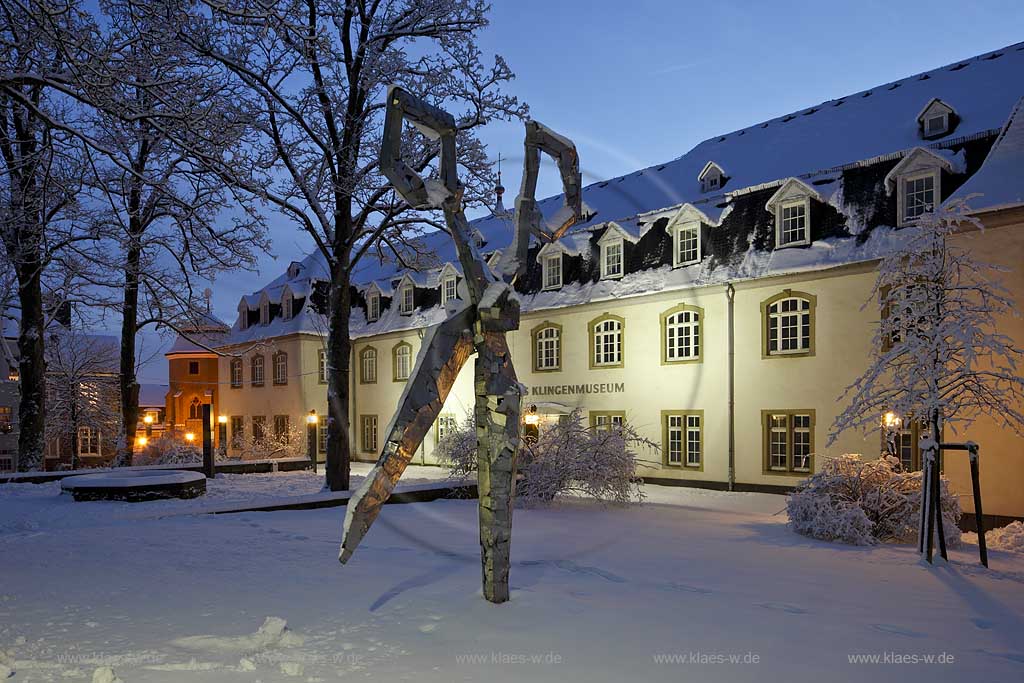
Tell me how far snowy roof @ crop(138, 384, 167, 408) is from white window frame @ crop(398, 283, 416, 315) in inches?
1314

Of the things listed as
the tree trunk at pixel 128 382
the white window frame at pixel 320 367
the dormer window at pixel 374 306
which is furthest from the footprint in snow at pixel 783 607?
the white window frame at pixel 320 367

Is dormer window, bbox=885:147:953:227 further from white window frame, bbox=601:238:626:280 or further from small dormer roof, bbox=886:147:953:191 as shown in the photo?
white window frame, bbox=601:238:626:280

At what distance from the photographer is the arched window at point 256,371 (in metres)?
37.8

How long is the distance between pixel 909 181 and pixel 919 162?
1.63 ft

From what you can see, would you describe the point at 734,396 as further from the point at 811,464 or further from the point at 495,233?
the point at 495,233

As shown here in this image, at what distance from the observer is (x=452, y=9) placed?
17.1 m

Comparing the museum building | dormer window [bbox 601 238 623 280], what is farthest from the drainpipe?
dormer window [bbox 601 238 623 280]

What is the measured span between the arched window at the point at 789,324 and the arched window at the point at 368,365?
758 inches

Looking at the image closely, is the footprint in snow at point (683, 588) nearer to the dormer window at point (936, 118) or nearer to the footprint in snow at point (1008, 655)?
the footprint in snow at point (1008, 655)

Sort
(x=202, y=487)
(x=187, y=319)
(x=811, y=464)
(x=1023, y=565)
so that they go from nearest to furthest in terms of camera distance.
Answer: (x=1023, y=565), (x=202, y=487), (x=811, y=464), (x=187, y=319)

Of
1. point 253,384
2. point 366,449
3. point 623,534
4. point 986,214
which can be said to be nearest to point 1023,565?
point 623,534

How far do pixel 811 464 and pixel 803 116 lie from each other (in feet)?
37.9

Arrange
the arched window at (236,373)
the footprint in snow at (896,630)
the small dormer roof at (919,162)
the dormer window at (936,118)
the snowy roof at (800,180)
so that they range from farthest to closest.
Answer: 1. the arched window at (236,373)
2. the dormer window at (936,118)
3. the snowy roof at (800,180)
4. the small dormer roof at (919,162)
5. the footprint in snow at (896,630)

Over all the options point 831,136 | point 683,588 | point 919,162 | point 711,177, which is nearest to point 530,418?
point 711,177
